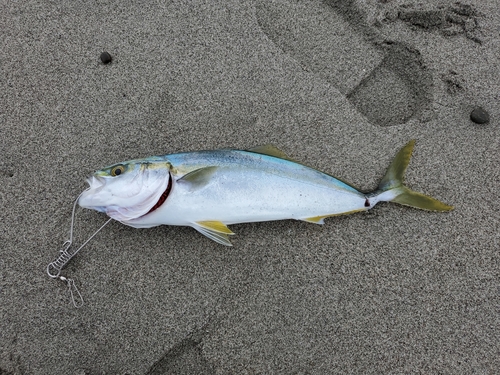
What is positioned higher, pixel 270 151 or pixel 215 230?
pixel 270 151

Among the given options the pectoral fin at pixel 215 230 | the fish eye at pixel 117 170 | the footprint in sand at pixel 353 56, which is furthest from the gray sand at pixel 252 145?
the fish eye at pixel 117 170

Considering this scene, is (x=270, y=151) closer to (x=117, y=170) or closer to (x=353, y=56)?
(x=117, y=170)

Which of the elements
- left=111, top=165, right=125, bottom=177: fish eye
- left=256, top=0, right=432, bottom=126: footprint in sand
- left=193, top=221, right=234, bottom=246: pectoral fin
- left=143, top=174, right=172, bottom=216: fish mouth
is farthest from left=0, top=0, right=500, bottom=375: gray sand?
left=111, top=165, right=125, bottom=177: fish eye

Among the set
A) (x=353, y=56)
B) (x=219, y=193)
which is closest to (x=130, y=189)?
(x=219, y=193)

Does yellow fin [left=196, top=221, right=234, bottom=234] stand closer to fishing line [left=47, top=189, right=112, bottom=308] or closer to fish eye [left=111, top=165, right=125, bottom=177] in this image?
fish eye [left=111, top=165, right=125, bottom=177]

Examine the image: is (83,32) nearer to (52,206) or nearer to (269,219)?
(52,206)

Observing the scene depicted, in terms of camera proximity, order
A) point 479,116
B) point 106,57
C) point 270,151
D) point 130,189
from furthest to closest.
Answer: point 106,57 → point 479,116 → point 270,151 → point 130,189

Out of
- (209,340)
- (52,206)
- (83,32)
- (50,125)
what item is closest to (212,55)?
(83,32)
